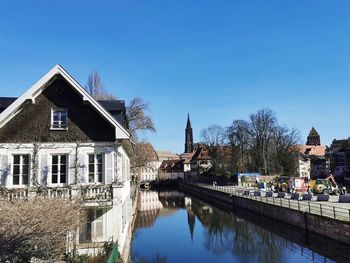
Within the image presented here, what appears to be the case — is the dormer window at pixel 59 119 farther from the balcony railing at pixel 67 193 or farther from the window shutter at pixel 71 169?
the balcony railing at pixel 67 193

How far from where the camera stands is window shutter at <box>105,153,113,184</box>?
60.2 feet

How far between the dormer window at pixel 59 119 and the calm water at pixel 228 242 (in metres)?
10.3

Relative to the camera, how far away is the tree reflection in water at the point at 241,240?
79.7ft

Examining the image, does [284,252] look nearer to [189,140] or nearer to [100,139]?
[100,139]

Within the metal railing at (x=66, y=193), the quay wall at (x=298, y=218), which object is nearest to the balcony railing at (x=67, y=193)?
the metal railing at (x=66, y=193)

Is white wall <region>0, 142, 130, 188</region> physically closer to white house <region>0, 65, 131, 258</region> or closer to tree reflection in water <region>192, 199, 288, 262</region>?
white house <region>0, 65, 131, 258</region>

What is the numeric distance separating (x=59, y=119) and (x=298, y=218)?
21.3 m

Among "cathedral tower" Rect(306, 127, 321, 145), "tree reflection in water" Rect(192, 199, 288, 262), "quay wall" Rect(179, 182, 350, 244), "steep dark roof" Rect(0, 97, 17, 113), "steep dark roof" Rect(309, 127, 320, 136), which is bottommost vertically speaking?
"tree reflection in water" Rect(192, 199, 288, 262)

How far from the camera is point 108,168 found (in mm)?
18422

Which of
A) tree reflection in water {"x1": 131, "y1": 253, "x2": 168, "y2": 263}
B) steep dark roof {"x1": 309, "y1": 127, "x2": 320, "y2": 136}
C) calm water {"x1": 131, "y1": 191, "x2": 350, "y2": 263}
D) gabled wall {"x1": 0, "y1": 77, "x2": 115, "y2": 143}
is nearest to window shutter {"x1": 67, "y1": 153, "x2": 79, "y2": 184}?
gabled wall {"x1": 0, "y1": 77, "x2": 115, "y2": 143}

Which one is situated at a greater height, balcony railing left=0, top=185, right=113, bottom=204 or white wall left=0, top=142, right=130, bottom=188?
white wall left=0, top=142, right=130, bottom=188

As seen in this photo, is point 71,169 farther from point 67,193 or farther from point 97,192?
point 97,192

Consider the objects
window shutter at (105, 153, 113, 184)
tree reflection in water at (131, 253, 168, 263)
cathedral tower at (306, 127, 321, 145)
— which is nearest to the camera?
window shutter at (105, 153, 113, 184)

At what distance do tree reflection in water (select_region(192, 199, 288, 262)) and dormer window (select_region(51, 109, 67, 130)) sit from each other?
14.5 m
